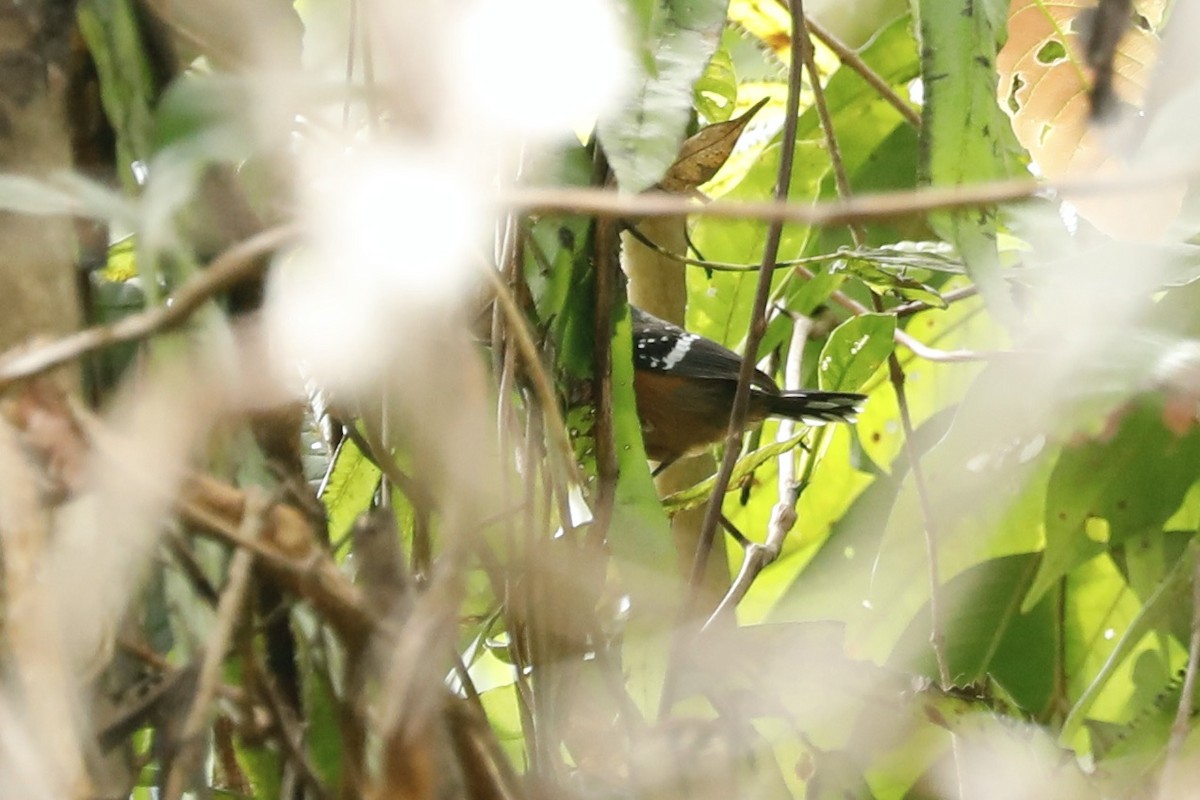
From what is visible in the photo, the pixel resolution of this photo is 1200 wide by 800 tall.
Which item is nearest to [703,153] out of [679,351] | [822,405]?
[822,405]

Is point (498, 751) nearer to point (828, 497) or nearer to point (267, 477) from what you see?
point (267, 477)

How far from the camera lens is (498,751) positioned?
611 millimetres

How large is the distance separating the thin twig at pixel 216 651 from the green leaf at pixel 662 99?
30 cm

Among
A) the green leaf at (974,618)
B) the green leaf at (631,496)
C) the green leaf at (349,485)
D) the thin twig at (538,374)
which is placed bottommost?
the green leaf at (974,618)

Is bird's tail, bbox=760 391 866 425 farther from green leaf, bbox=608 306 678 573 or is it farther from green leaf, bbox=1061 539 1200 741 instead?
green leaf, bbox=608 306 678 573

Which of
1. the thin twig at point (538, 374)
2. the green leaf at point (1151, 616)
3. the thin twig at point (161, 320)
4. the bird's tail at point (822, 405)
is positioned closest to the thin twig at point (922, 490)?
the green leaf at point (1151, 616)

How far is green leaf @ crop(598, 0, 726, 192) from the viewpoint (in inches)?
29.5

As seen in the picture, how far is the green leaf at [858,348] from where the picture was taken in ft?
4.72

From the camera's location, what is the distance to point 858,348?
146cm

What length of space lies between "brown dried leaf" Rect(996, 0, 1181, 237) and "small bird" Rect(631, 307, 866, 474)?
48 centimetres

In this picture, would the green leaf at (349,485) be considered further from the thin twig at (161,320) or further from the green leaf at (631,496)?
the thin twig at (161,320)

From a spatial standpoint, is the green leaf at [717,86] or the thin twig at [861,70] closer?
the green leaf at [717,86]

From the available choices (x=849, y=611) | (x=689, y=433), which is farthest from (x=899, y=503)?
(x=689, y=433)

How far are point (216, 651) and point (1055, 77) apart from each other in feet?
4.03
